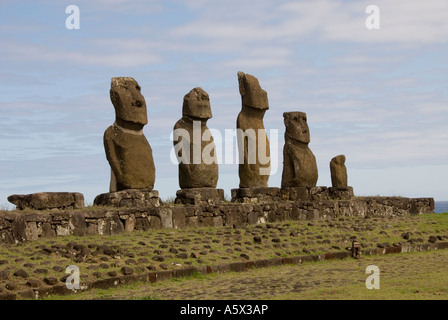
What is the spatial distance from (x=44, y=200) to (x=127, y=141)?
309 centimetres

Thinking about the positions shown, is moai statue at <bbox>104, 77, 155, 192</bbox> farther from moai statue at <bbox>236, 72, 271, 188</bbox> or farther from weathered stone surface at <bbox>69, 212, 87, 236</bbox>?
moai statue at <bbox>236, 72, 271, 188</bbox>

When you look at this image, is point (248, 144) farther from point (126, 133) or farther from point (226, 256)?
point (226, 256)

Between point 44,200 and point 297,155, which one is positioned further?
point 297,155

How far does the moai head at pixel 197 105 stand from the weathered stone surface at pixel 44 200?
15.0ft

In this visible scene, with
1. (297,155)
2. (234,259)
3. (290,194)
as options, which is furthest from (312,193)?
(234,259)

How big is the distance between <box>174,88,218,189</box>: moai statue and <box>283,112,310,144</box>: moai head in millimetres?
4121

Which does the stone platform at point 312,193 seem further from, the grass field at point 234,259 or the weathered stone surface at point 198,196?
the weathered stone surface at point 198,196

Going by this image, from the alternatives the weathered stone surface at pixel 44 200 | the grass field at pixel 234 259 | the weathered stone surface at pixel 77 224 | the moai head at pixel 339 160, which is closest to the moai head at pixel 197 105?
the grass field at pixel 234 259

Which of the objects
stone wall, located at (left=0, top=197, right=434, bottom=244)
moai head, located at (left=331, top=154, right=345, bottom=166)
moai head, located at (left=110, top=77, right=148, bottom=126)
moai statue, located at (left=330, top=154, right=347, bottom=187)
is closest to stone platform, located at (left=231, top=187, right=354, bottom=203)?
moai statue, located at (left=330, top=154, right=347, bottom=187)

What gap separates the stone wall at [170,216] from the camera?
13922 mm

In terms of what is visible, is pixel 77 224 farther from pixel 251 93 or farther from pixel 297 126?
pixel 297 126

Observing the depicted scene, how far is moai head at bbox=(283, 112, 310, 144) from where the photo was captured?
2230 centimetres

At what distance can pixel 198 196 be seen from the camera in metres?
18.3
